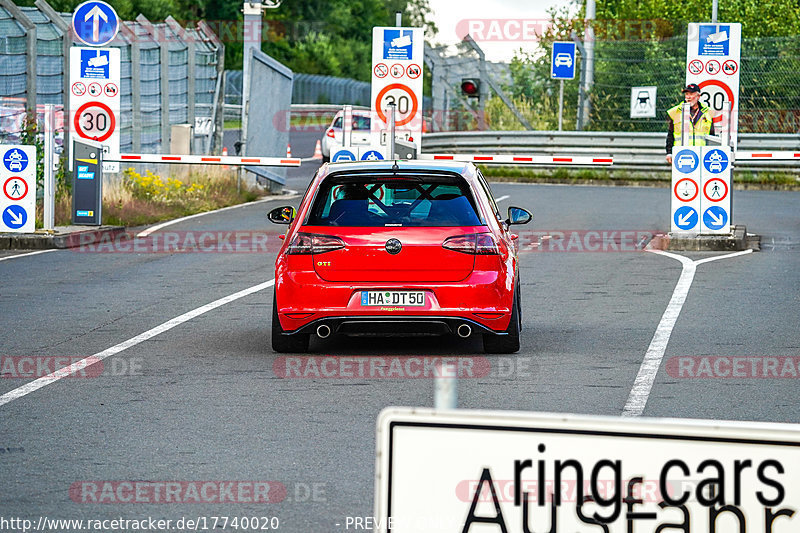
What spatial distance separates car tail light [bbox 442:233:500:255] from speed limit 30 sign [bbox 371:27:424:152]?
50.1 feet

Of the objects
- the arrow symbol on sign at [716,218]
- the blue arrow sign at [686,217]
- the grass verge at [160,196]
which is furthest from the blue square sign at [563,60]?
the arrow symbol on sign at [716,218]

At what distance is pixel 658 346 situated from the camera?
35.8 feet

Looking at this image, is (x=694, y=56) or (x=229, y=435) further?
(x=694, y=56)

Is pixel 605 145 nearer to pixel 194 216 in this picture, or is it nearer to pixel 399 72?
pixel 399 72

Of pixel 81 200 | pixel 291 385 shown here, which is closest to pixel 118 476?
pixel 291 385

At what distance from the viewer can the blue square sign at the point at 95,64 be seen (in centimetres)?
2188

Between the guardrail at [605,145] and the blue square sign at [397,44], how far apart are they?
970 cm

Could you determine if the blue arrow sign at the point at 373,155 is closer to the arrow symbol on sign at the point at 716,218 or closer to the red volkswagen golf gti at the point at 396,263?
the arrow symbol on sign at the point at 716,218

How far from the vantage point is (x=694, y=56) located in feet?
75.3

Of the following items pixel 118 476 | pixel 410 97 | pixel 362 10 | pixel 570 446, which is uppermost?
pixel 362 10

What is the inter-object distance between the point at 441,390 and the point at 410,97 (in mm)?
22694

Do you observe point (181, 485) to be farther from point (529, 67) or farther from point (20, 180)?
point (529, 67)

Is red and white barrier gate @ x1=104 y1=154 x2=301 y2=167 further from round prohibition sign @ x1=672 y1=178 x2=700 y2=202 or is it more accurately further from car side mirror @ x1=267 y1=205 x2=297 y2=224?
car side mirror @ x1=267 y1=205 x2=297 y2=224

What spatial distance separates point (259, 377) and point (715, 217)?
11.4m
